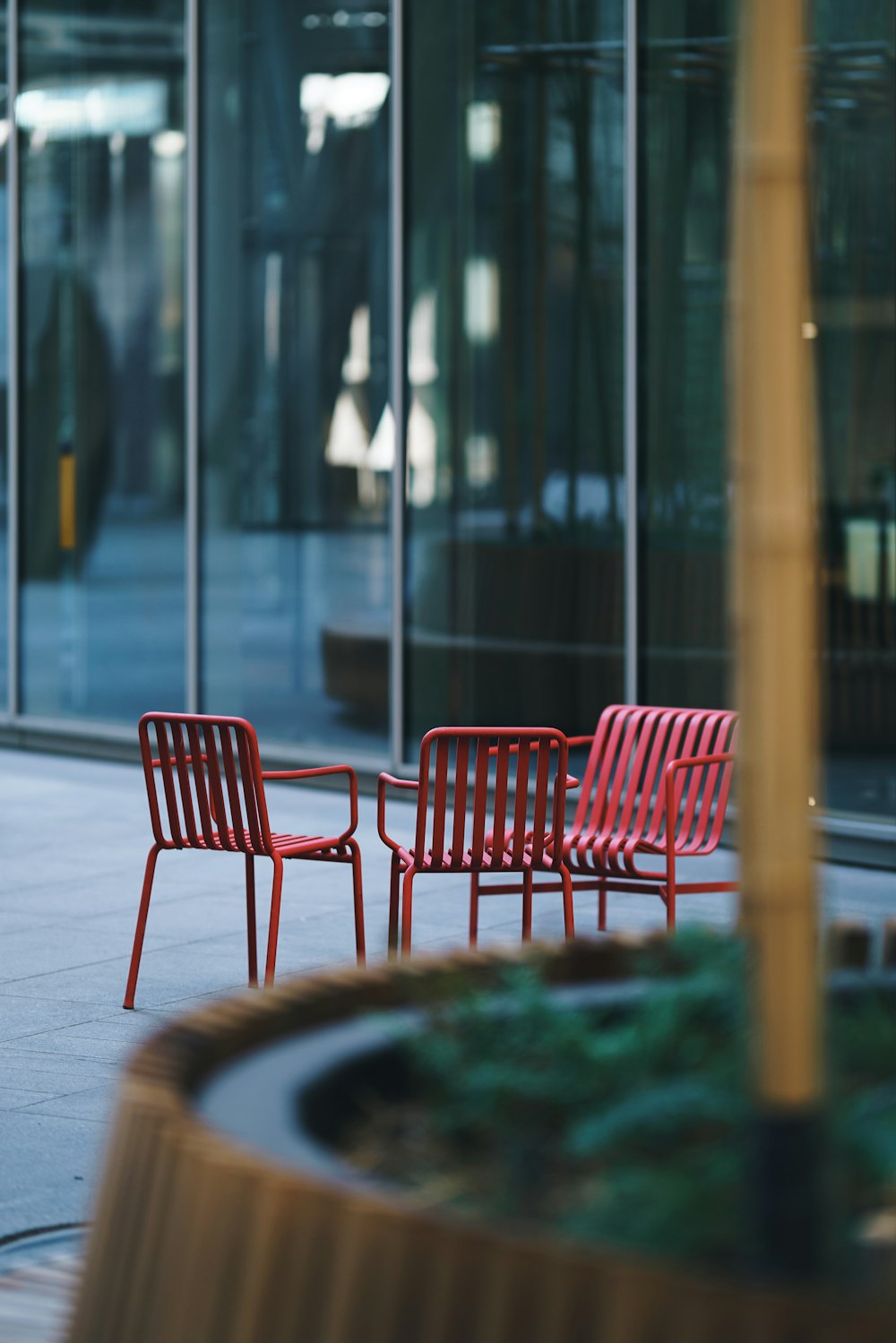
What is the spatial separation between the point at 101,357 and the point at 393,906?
784 centimetres

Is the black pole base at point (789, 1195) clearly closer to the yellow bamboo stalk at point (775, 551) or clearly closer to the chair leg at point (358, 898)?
the yellow bamboo stalk at point (775, 551)

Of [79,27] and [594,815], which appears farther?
[79,27]

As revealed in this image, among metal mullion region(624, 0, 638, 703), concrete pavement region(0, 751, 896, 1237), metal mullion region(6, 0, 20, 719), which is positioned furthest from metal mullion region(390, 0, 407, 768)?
metal mullion region(6, 0, 20, 719)

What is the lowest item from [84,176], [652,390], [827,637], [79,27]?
[827,637]

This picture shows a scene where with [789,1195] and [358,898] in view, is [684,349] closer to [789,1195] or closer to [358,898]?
[358,898]

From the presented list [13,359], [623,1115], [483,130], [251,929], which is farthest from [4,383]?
[623,1115]

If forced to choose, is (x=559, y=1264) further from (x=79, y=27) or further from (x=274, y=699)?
(x=79, y=27)

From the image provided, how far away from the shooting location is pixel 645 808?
6.64 meters

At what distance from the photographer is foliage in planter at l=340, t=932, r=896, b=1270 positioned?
1.88 m

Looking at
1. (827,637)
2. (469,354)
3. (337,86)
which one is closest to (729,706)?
(827,637)

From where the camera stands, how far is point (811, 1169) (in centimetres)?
187

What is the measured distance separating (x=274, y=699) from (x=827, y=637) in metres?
4.14

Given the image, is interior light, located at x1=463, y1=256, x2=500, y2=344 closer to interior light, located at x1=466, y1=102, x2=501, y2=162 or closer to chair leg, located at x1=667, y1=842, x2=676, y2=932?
interior light, located at x1=466, y1=102, x2=501, y2=162

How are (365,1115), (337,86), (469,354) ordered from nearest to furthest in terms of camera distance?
(365,1115) → (469,354) → (337,86)
